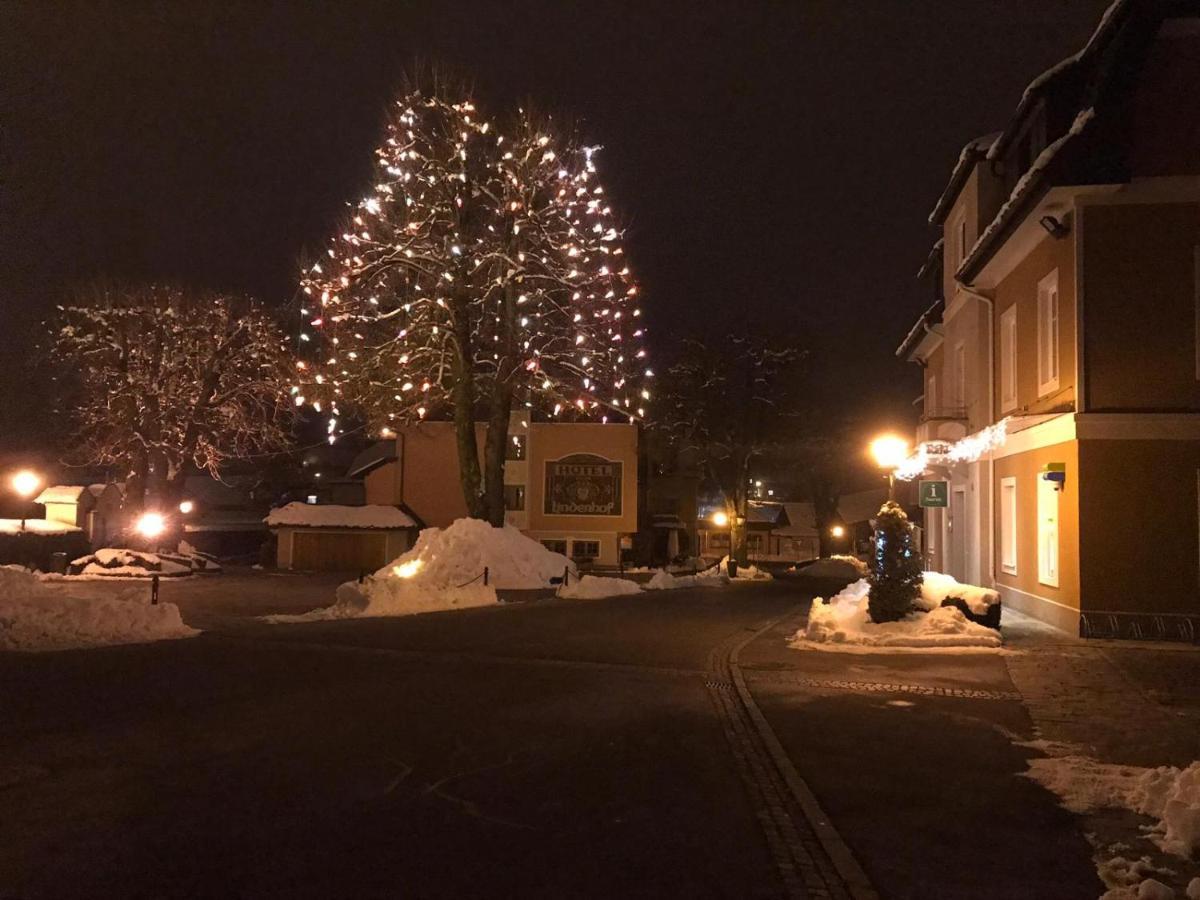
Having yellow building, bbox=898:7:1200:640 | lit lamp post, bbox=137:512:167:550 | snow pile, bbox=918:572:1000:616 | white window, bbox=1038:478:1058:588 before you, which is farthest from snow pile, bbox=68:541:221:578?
yellow building, bbox=898:7:1200:640

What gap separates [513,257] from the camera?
28531mm

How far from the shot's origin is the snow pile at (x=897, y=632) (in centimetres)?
1562

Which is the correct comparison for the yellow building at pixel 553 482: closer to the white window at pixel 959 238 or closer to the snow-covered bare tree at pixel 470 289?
the snow-covered bare tree at pixel 470 289

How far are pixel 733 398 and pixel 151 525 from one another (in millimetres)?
26886

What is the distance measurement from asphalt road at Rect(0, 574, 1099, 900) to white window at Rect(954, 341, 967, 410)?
12680 millimetres

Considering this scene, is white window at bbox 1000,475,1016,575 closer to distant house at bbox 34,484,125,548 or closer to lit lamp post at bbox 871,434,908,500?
lit lamp post at bbox 871,434,908,500

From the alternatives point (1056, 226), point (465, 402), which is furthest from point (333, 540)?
point (1056, 226)

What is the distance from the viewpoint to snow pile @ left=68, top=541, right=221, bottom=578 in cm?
3869

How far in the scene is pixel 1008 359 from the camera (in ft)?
71.1

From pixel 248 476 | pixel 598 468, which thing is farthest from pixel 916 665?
pixel 248 476

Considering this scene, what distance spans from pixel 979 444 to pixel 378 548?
32.1 m

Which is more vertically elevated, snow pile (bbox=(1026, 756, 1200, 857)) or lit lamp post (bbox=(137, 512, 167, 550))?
lit lamp post (bbox=(137, 512, 167, 550))

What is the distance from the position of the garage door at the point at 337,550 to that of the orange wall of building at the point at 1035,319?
32065mm

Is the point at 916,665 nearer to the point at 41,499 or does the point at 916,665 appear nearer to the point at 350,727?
the point at 350,727
